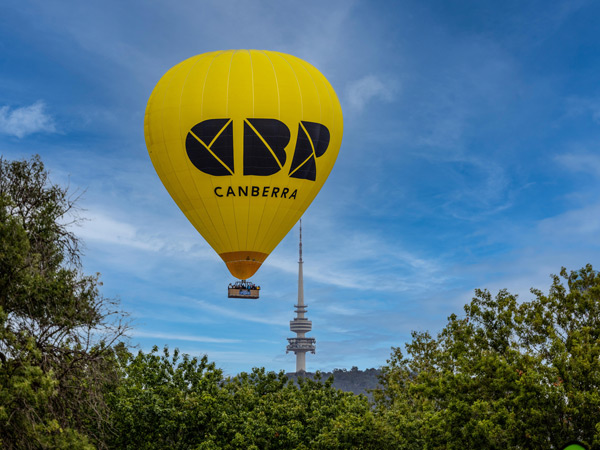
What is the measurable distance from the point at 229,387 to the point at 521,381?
21.0m

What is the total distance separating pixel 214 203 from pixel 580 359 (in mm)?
23534

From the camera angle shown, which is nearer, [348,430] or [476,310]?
[476,310]

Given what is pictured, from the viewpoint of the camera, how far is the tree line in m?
22.3

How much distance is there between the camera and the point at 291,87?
40.9 meters

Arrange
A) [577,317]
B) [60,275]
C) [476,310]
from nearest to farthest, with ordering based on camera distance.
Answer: [60,275]
[577,317]
[476,310]

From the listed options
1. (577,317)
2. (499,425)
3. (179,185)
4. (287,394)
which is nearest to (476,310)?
(577,317)

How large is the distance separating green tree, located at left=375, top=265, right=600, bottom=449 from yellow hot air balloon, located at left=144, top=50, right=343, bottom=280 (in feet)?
47.2

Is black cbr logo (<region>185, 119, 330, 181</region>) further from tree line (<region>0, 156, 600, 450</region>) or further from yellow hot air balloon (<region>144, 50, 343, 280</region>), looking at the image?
tree line (<region>0, 156, 600, 450</region>)

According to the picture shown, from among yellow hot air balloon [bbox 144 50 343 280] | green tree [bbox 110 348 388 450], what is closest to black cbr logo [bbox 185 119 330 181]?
yellow hot air balloon [bbox 144 50 343 280]

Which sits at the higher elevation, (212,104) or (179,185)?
(212,104)

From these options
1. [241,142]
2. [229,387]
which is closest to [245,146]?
[241,142]

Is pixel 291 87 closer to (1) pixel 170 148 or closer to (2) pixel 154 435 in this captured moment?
(1) pixel 170 148

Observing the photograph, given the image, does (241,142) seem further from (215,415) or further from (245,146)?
(215,415)

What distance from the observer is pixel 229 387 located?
1639 inches
